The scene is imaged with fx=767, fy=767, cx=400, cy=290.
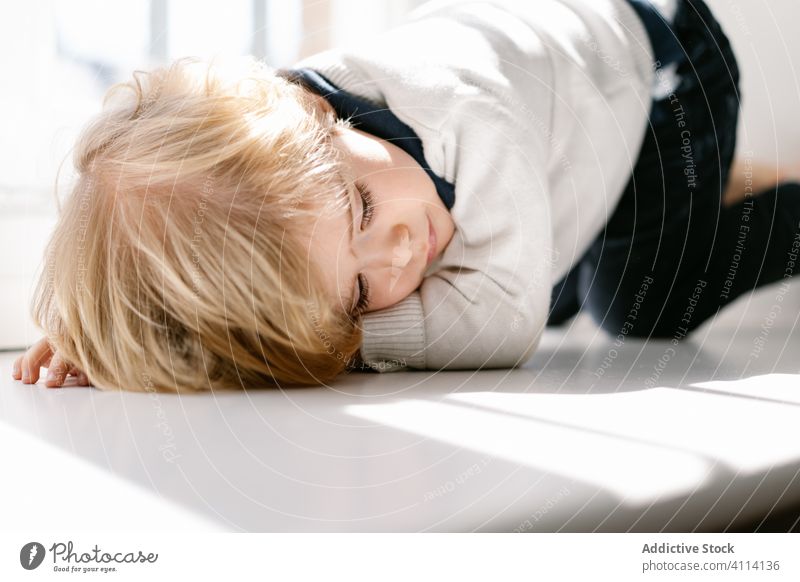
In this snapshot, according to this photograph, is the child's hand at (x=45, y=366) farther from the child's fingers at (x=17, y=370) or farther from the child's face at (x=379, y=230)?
the child's face at (x=379, y=230)

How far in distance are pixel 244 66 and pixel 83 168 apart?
148 mm

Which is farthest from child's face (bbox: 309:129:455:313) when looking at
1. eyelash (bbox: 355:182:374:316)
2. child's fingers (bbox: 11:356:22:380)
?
child's fingers (bbox: 11:356:22:380)

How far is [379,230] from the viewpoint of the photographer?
548 mm

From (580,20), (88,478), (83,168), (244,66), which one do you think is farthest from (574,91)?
(88,478)

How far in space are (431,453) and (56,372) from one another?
31 cm

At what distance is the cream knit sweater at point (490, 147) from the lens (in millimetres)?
584

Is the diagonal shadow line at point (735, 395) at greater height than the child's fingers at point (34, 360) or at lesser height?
greater

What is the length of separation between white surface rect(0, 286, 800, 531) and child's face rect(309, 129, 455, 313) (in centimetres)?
8

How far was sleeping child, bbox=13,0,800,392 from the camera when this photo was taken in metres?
0.50

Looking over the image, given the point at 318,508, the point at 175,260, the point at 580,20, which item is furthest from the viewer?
the point at 580,20

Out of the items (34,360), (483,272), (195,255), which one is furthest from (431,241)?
(34,360)

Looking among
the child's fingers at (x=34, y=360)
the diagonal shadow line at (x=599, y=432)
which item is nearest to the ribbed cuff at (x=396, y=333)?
the diagonal shadow line at (x=599, y=432)

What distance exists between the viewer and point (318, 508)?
295mm

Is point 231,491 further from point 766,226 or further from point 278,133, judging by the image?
point 766,226
